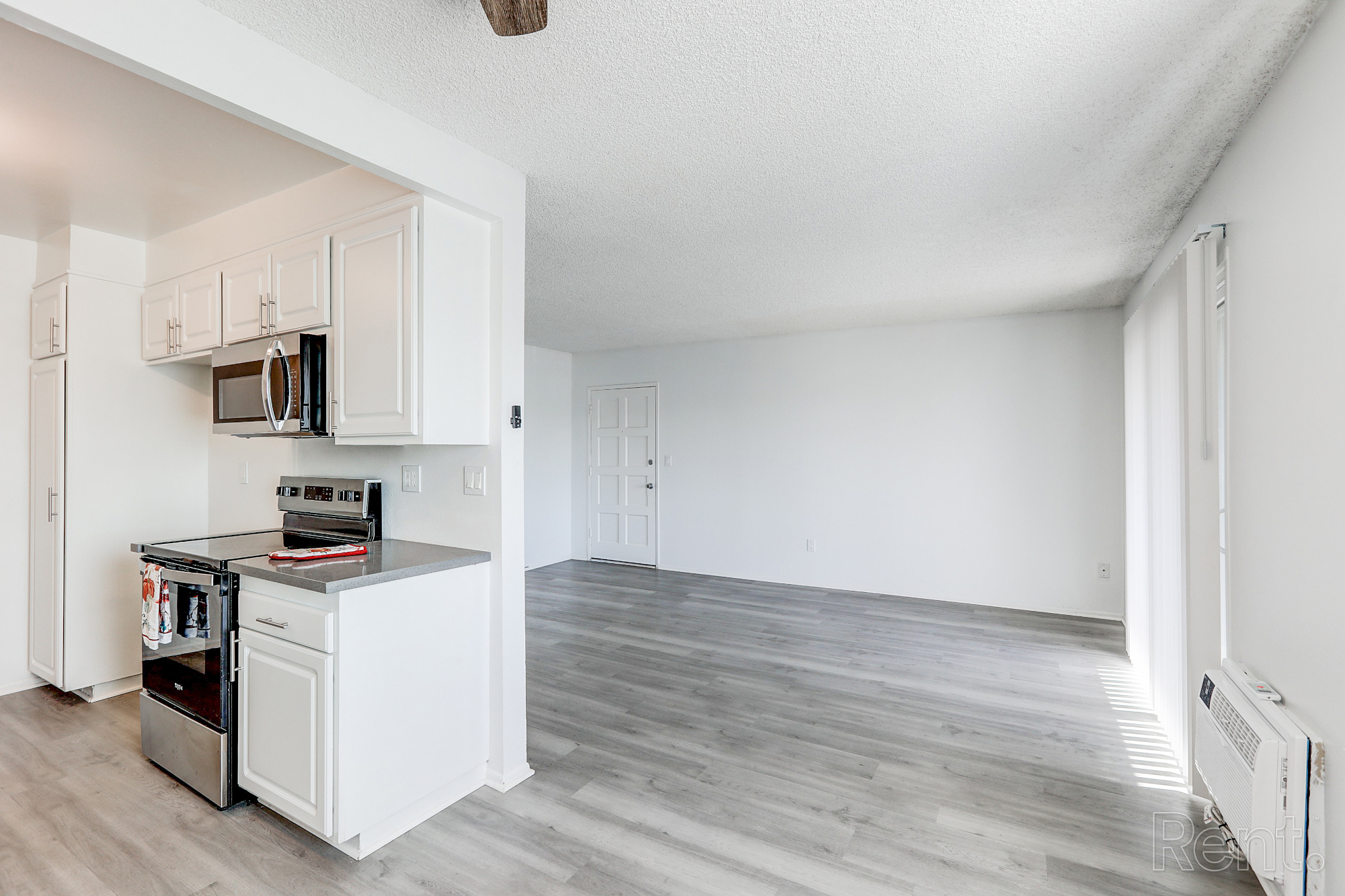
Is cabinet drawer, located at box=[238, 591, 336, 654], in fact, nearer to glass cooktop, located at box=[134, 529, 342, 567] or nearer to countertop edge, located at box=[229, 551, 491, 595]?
countertop edge, located at box=[229, 551, 491, 595]

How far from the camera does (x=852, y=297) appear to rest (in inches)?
176

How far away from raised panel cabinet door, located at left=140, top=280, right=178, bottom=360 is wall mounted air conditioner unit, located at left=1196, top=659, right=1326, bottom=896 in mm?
4493

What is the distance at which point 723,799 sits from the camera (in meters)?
2.37

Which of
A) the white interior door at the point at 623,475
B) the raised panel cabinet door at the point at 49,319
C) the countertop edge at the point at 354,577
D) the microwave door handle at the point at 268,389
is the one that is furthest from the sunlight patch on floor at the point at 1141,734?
the raised panel cabinet door at the point at 49,319

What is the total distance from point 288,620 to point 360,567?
0.27 metres

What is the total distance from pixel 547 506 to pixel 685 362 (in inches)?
84.5

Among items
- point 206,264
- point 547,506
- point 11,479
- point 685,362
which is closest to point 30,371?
point 11,479

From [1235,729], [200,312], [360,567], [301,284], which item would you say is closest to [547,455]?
[200,312]

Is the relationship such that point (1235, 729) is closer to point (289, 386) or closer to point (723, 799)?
point (723, 799)

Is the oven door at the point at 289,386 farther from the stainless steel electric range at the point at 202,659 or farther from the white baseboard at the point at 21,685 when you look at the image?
the white baseboard at the point at 21,685

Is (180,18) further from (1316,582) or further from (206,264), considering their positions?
(1316,582)

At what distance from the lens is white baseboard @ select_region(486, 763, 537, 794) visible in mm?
2410

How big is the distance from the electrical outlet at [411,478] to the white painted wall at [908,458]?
3909mm

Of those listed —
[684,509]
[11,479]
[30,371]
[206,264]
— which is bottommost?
[684,509]
